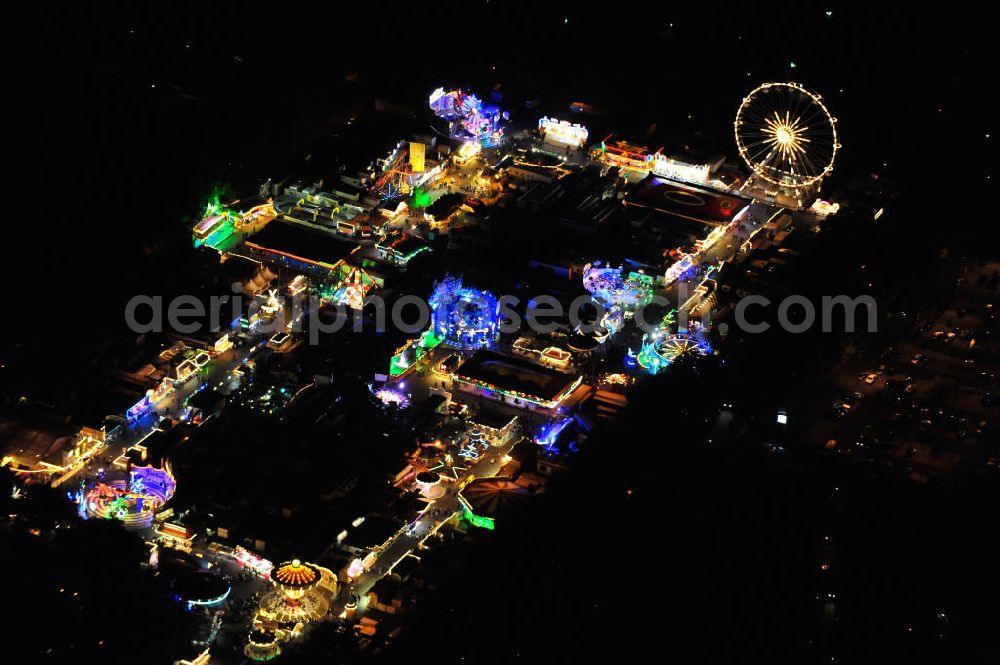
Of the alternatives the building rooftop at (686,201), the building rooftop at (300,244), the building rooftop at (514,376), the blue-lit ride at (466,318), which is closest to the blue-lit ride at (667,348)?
the building rooftop at (514,376)

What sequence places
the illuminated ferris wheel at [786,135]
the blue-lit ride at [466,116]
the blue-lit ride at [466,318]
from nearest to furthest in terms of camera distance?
the blue-lit ride at [466,318], the illuminated ferris wheel at [786,135], the blue-lit ride at [466,116]

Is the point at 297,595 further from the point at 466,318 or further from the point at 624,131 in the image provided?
the point at 624,131

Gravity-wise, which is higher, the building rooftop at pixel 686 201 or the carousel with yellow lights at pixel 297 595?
the building rooftop at pixel 686 201

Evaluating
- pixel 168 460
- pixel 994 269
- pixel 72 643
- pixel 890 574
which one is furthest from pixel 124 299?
pixel 994 269

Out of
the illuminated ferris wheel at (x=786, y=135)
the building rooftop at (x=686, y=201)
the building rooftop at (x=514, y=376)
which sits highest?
the illuminated ferris wheel at (x=786, y=135)

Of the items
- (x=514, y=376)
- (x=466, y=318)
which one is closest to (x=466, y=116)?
(x=466, y=318)

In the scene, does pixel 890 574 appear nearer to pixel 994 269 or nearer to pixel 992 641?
pixel 992 641

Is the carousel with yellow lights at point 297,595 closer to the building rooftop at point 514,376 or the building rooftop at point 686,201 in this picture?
the building rooftop at point 514,376
